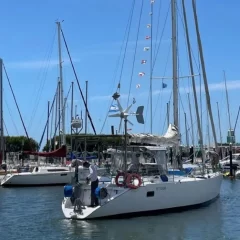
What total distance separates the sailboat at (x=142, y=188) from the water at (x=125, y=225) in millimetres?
479

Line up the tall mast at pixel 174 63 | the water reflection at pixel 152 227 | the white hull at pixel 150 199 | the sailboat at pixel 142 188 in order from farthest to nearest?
the tall mast at pixel 174 63, the sailboat at pixel 142 188, the white hull at pixel 150 199, the water reflection at pixel 152 227

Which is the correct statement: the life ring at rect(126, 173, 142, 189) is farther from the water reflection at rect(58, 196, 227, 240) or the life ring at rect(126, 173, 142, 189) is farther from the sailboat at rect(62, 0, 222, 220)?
the water reflection at rect(58, 196, 227, 240)

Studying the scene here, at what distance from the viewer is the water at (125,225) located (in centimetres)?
1938

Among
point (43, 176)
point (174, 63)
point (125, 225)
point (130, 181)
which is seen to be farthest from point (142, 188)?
point (43, 176)

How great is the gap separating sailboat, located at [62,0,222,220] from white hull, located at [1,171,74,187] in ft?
63.5

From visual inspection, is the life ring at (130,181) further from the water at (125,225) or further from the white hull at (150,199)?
the water at (125,225)

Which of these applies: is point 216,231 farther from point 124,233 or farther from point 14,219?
point 14,219

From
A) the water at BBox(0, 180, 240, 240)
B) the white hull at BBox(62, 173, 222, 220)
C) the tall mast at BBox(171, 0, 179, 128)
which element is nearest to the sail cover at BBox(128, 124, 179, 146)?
the tall mast at BBox(171, 0, 179, 128)

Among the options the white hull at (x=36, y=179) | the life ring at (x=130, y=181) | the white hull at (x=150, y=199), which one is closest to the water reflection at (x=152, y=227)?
the white hull at (x=150, y=199)

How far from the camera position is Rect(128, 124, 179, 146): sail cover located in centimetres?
2678

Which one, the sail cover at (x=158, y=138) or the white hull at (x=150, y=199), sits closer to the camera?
the white hull at (x=150, y=199)

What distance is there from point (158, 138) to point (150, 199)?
479 centimetres

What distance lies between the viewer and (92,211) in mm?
21891

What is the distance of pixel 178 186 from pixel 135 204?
271cm
